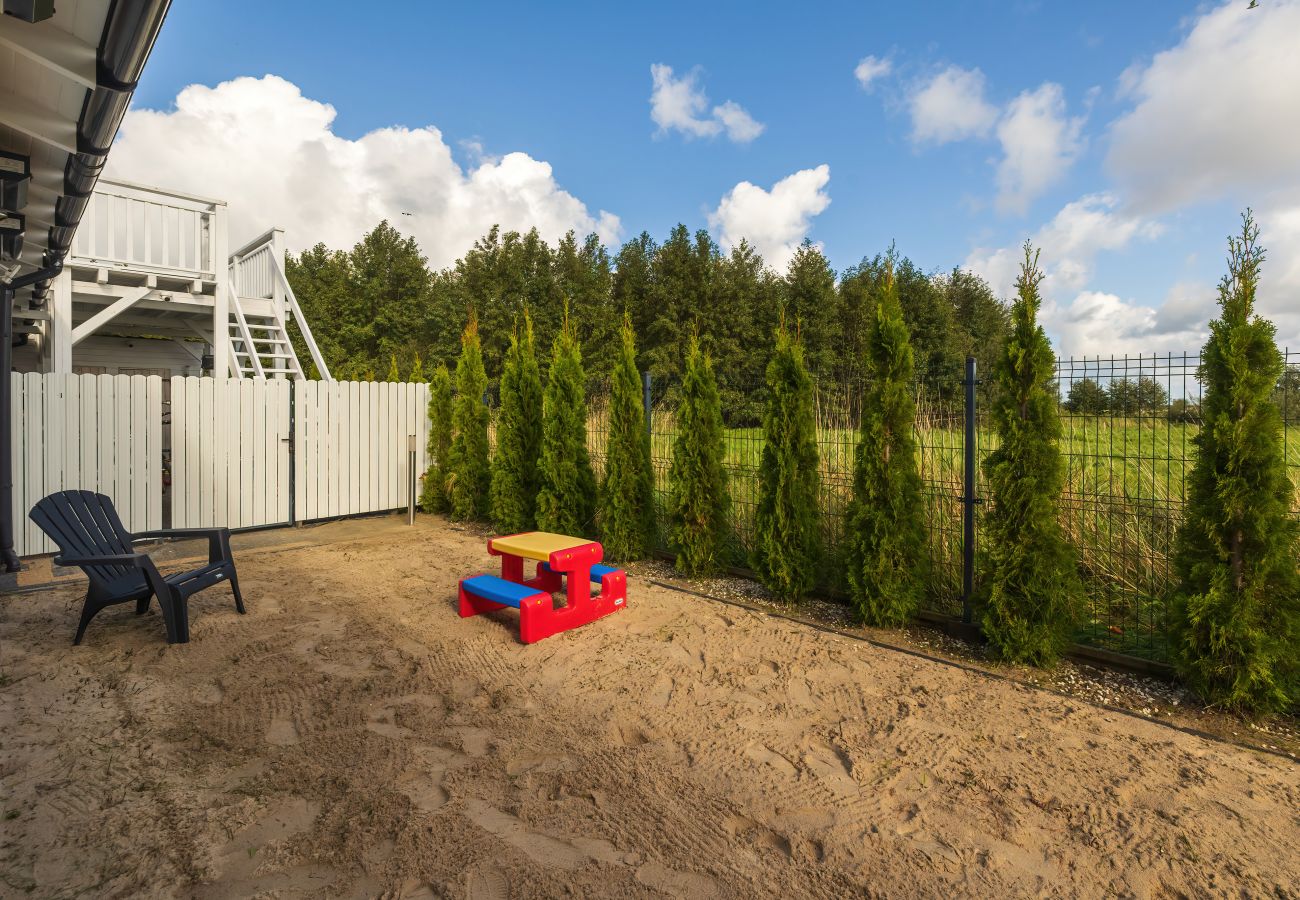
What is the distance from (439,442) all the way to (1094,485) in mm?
7850

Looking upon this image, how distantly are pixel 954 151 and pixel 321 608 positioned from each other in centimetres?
798

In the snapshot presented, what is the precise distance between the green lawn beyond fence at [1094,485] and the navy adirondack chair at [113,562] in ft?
14.3

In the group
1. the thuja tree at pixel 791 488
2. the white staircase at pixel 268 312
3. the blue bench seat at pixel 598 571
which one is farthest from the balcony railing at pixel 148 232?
the thuja tree at pixel 791 488

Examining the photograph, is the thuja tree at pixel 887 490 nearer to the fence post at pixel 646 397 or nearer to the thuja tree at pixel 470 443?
the fence post at pixel 646 397

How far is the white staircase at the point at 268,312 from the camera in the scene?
1000 centimetres

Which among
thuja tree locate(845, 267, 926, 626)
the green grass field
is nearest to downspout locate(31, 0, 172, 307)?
thuja tree locate(845, 267, 926, 626)

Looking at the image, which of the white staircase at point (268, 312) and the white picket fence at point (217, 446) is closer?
the white picket fence at point (217, 446)

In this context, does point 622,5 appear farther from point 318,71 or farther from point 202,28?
point 202,28

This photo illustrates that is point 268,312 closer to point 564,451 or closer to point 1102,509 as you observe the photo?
point 564,451

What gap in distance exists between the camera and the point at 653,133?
1147 cm

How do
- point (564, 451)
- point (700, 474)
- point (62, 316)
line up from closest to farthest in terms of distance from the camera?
point (700, 474), point (564, 451), point (62, 316)

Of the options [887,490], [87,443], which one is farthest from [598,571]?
[87,443]

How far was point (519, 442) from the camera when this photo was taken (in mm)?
7852

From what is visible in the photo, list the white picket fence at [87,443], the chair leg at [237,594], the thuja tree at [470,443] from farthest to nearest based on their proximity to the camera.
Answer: the thuja tree at [470,443], the white picket fence at [87,443], the chair leg at [237,594]
